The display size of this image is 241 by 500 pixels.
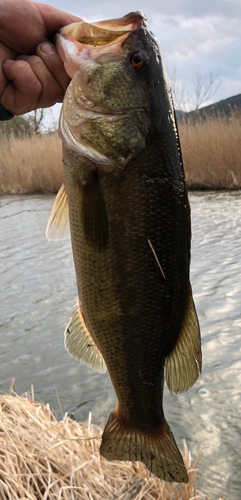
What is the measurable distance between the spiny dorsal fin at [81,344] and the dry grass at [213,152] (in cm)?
986

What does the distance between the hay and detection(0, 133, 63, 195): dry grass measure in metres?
10.4

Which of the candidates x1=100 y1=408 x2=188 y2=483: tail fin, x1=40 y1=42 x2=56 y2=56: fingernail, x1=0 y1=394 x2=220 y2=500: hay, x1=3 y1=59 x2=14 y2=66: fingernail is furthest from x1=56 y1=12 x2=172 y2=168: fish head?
x1=0 y1=394 x2=220 y2=500: hay

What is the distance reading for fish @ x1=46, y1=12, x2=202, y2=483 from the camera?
1338 mm

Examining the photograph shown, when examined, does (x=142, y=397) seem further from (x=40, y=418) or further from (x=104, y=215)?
(x=40, y=418)

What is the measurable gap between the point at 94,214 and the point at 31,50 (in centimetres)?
78

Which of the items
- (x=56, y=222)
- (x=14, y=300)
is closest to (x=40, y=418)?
(x=56, y=222)

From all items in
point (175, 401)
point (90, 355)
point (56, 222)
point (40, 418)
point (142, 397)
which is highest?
point (56, 222)

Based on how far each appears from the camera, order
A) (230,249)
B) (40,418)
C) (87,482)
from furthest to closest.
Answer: (230,249), (40,418), (87,482)

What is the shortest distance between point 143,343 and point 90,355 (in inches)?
9.0

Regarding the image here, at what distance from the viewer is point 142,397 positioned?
5.21ft

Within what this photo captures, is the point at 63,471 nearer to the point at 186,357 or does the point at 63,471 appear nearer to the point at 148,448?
the point at 148,448

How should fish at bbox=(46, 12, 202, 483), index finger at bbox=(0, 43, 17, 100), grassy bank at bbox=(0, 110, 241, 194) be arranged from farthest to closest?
grassy bank at bbox=(0, 110, 241, 194) → index finger at bbox=(0, 43, 17, 100) → fish at bbox=(46, 12, 202, 483)

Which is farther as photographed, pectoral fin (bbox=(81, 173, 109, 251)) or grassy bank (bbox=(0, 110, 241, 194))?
grassy bank (bbox=(0, 110, 241, 194))

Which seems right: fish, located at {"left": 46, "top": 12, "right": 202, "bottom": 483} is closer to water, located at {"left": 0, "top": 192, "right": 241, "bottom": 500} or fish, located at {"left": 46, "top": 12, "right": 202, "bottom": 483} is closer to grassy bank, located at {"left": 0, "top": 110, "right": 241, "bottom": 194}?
water, located at {"left": 0, "top": 192, "right": 241, "bottom": 500}
